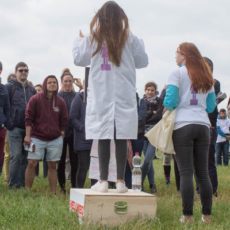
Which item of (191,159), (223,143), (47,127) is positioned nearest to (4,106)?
(47,127)

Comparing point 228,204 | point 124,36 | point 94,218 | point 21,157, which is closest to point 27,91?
point 21,157

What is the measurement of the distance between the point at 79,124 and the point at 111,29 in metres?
2.31

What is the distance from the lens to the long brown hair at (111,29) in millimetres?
3492

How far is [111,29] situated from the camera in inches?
139

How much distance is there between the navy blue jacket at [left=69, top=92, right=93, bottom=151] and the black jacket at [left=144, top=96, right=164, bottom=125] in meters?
1.60

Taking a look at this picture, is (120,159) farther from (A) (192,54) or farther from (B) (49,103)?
(B) (49,103)

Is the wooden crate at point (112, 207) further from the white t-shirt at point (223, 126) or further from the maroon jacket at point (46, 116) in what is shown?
the white t-shirt at point (223, 126)

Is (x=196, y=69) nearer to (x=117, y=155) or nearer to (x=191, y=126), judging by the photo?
(x=191, y=126)

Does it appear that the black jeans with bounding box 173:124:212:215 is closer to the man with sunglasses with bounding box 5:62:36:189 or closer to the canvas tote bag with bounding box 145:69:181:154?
the canvas tote bag with bounding box 145:69:181:154

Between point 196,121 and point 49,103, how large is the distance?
304 centimetres

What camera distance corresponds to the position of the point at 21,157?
606 centimetres

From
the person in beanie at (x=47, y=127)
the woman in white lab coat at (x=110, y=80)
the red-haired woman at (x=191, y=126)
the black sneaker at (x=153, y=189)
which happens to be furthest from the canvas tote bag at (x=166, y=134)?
the black sneaker at (x=153, y=189)

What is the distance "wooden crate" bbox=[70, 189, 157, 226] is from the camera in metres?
3.29

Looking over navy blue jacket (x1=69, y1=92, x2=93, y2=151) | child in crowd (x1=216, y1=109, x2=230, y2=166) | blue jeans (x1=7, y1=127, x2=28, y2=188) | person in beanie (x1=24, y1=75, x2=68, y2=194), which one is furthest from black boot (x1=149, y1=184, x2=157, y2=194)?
child in crowd (x1=216, y1=109, x2=230, y2=166)
